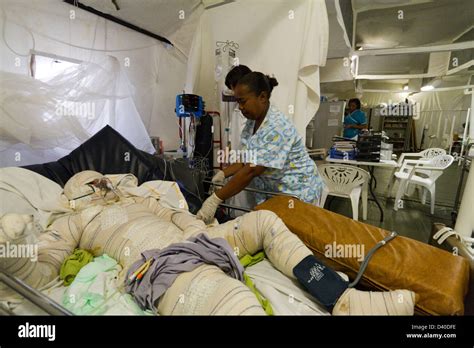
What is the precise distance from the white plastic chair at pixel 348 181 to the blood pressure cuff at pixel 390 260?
1.33 meters

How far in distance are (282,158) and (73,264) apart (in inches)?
44.3

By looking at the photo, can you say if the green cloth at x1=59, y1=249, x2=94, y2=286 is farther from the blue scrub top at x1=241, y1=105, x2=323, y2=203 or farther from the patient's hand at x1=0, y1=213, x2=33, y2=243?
the blue scrub top at x1=241, y1=105, x2=323, y2=203

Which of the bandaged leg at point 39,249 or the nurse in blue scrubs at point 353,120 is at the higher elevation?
the nurse in blue scrubs at point 353,120

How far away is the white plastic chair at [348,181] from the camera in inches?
96.3

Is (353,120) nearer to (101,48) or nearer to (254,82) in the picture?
(254,82)

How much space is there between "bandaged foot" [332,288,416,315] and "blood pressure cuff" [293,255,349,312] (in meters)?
0.02

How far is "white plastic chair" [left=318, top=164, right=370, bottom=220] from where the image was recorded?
8.02ft

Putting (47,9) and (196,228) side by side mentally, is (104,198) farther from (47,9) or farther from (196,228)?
(47,9)

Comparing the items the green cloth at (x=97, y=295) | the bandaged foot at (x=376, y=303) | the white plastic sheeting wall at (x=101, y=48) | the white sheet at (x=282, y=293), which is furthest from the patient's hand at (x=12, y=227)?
the white plastic sheeting wall at (x=101, y=48)

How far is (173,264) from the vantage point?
853 millimetres
